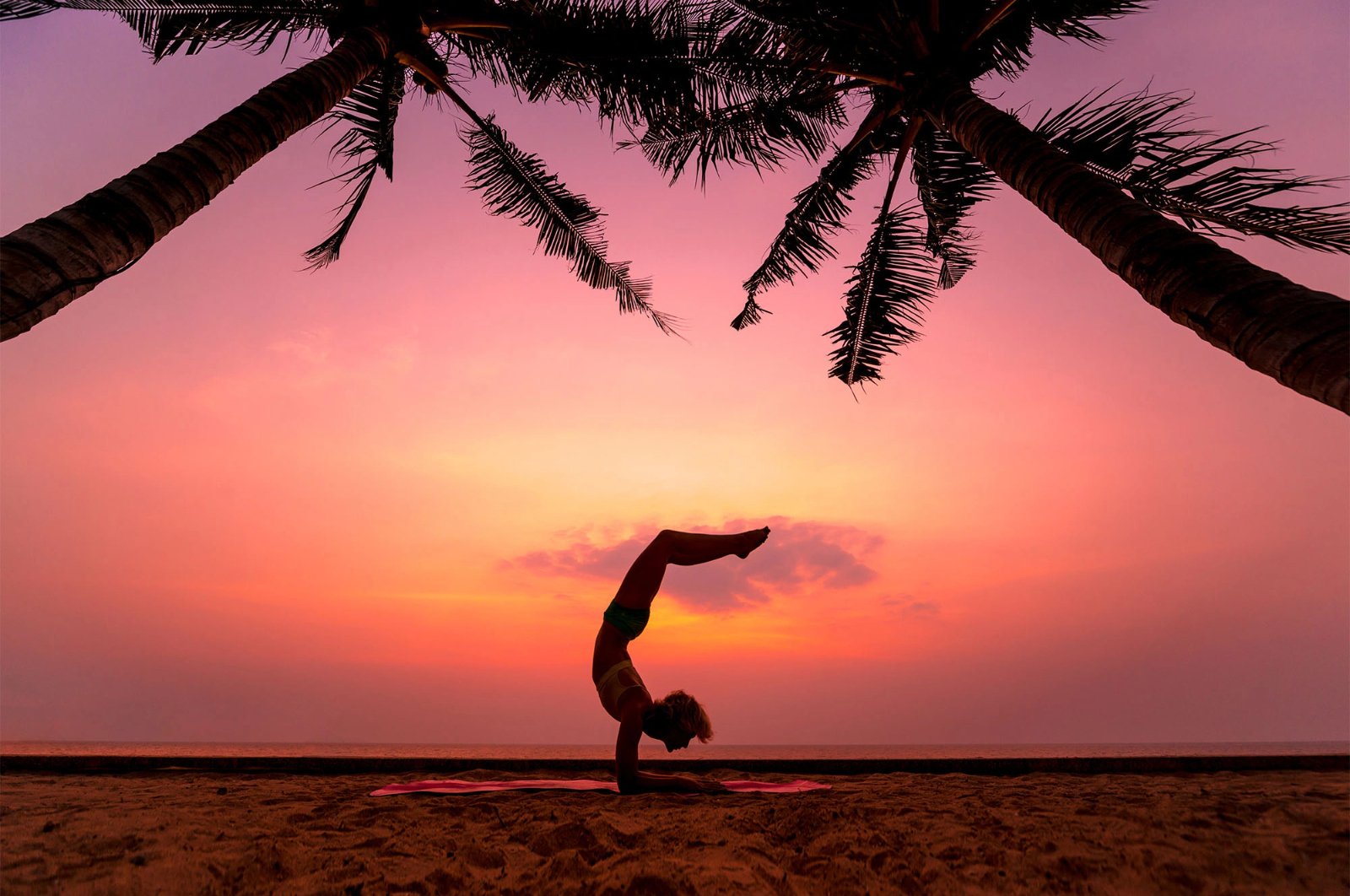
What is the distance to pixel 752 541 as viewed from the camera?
5.16 meters

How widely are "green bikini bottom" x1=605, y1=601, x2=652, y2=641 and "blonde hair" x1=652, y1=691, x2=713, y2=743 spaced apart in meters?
0.62

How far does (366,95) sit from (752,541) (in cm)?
547

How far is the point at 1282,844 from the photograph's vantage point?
2.73 m

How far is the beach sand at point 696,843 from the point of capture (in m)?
2.65

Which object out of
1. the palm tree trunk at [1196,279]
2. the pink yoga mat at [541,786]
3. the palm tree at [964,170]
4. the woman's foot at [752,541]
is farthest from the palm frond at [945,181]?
the pink yoga mat at [541,786]

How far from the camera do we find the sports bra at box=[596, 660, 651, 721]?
5031mm

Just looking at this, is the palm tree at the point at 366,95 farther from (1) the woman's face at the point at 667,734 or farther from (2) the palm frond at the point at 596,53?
(1) the woman's face at the point at 667,734

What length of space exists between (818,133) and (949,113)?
3062mm

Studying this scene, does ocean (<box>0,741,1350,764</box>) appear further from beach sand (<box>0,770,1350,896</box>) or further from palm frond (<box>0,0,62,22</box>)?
palm frond (<box>0,0,62,22</box>)

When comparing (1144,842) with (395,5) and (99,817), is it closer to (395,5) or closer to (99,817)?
(99,817)

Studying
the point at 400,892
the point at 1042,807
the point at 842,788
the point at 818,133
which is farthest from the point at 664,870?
the point at 818,133

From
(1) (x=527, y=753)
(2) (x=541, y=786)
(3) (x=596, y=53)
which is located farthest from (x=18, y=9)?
(1) (x=527, y=753)

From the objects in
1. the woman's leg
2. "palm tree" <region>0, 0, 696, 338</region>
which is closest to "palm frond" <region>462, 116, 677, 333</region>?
"palm tree" <region>0, 0, 696, 338</region>

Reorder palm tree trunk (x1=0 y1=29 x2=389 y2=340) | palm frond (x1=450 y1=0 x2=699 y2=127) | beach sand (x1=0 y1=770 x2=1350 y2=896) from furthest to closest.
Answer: palm frond (x1=450 y1=0 x2=699 y2=127) → palm tree trunk (x1=0 y1=29 x2=389 y2=340) → beach sand (x1=0 y1=770 x2=1350 y2=896)
